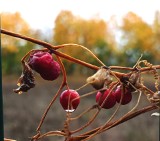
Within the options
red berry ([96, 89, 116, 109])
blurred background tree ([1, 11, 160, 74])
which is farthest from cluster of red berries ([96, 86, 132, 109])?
blurred background tree ([1, 11, 160, 74])

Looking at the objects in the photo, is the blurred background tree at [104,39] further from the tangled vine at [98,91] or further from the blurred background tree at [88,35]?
the tangled vine at [98,91]

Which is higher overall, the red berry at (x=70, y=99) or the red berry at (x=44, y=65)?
the red berry at (x=44, y=65)

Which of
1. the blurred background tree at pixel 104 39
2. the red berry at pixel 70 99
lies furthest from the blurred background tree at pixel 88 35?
the red berry at pixel 70 99

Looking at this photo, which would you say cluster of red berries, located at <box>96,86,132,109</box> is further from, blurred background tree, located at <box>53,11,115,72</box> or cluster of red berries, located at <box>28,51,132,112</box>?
blurred background tree, located at <box>53,11,115,72</box>

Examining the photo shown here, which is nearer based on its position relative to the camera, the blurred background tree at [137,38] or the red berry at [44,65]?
the red berry at [44,65]

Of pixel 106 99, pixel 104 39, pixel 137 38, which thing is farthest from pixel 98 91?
pixel 104 39

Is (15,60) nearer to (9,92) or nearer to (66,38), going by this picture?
(9,92)
